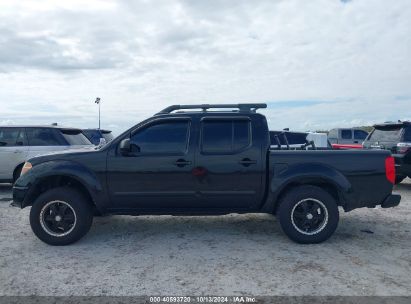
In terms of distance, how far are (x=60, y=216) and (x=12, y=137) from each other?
5.07 m

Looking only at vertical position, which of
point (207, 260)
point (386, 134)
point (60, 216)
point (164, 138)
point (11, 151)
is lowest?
point (207, 260)

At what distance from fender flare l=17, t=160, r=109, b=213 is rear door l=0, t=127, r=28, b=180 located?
14.0ft

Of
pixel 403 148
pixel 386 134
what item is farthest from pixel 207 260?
pixel 386 134

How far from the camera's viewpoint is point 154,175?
17.0 feet

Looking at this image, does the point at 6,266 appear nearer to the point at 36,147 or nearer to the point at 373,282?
the point at 373,282

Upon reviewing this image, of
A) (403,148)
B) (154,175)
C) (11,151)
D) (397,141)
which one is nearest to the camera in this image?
(154,175)

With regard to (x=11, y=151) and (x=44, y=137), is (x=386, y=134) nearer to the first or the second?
(x=44, y=137)

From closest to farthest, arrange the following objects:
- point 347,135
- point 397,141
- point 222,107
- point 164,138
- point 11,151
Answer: point 164,138
point 222,107
point 11,151
point 397,141
point 347,135

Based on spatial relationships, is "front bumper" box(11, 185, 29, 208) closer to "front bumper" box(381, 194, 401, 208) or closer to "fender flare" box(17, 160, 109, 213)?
"fender flare" box(17, 160, 109, 213)

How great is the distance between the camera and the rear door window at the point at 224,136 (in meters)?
5.24

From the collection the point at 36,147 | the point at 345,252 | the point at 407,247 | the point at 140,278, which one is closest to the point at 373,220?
the point at 407,247

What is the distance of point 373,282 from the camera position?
12.6 ft

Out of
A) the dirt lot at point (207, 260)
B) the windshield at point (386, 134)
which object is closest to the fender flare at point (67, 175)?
the dirt lot at point (207, 260)

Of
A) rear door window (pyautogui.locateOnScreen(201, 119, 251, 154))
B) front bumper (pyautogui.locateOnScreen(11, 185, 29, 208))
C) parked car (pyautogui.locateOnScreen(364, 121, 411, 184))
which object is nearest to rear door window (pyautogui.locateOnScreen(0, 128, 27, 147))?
front bumper (pyautogui.locateOnScreen(11, 185, 29, 208))
